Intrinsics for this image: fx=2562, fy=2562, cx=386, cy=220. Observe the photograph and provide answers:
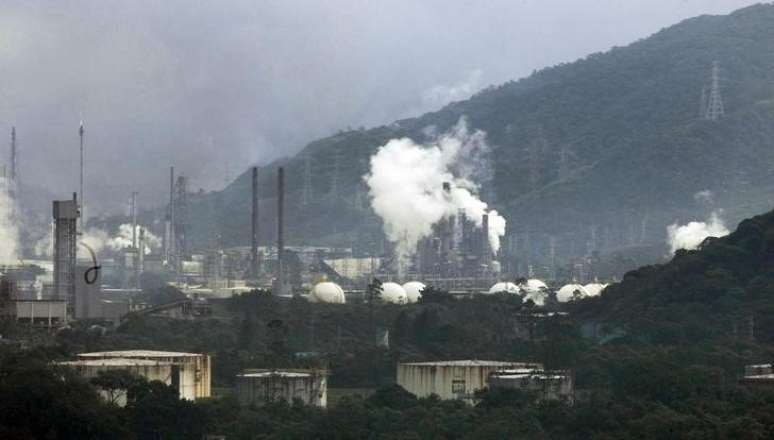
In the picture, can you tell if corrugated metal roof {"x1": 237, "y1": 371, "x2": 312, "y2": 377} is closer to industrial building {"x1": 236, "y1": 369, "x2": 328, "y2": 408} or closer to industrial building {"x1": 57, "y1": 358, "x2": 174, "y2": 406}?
industrial building {"x1": 236, "y1": 369, "x2": 328, "y2": 408}

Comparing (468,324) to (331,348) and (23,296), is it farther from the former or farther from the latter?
(23,296)

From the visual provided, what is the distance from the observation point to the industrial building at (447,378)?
10419cm

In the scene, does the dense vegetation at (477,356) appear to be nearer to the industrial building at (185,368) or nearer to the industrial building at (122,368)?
the industrial building at (122,368)

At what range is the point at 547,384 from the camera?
98.2 meters

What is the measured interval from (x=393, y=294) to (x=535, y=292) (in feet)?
37.7

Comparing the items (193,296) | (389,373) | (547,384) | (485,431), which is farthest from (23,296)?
(485,431)

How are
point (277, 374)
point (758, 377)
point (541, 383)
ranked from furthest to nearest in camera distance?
1. point (277, 374)
2. point (541, 383)
3. point (758, 377)

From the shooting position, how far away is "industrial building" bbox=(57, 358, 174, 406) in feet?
302

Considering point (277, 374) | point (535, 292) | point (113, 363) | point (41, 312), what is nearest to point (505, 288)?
point (535, 292)

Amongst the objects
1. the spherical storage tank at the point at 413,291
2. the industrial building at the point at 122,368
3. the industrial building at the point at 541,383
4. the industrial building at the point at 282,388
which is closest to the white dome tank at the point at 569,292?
the spherical storage tank at the point at 413,291

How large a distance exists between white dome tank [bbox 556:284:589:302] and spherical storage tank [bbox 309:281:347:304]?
14898 mm

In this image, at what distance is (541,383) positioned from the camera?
98500mm

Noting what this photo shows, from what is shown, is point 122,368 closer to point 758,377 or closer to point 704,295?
point 758,377

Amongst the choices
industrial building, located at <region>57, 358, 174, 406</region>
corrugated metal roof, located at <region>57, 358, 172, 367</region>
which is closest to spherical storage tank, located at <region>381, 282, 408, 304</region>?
corrugated metal roof, located at <region>57, 358, 172, 367</region>
